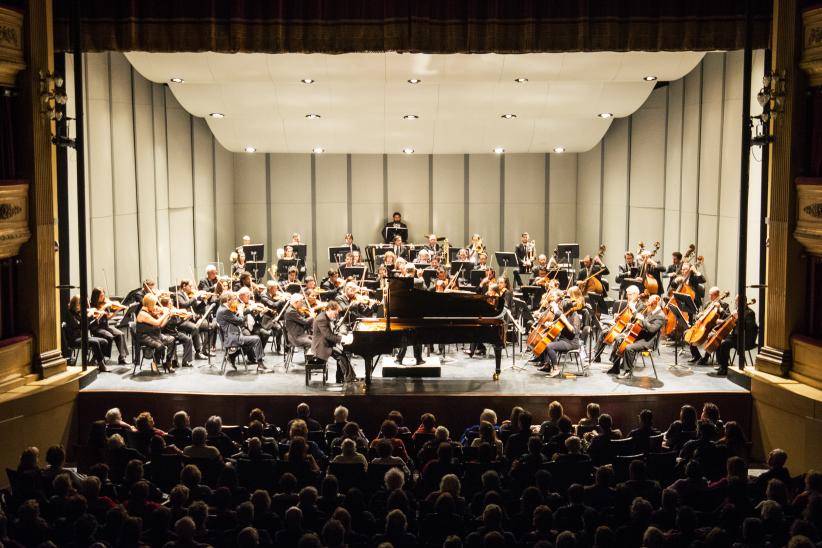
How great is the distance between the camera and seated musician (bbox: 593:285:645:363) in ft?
40.0

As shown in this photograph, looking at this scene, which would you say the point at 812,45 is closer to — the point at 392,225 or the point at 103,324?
the point at 103,324

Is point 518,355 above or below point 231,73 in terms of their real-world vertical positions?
below

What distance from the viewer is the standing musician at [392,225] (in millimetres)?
20766

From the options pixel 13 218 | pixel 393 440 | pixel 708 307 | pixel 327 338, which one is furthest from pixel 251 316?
pixel 708 307

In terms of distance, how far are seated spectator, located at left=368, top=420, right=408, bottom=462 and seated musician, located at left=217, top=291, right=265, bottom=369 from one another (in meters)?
4.20

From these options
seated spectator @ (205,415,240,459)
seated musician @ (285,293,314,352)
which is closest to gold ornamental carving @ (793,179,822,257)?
seated musician @ (285,293,314,352)

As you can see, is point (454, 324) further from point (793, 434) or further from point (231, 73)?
point (231, 73)

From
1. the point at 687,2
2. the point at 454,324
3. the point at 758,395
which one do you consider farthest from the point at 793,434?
the point at 687,2

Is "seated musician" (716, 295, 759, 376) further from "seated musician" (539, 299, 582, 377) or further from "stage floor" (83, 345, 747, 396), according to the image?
"seated musician" (539, 299, 582, 377)

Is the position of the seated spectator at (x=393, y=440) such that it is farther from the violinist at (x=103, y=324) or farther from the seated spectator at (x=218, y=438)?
the violinist at (x=103, y=324)

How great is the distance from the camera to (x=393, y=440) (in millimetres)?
8625

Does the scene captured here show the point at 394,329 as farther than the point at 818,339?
Yes

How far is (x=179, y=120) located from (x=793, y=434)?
1221cm

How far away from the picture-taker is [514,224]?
21.5m
